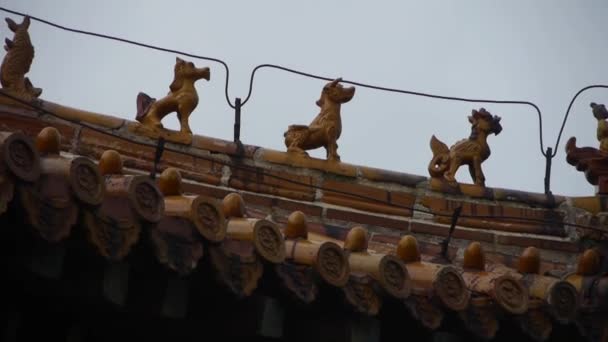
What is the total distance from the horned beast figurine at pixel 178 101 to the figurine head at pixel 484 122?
5.33 feet

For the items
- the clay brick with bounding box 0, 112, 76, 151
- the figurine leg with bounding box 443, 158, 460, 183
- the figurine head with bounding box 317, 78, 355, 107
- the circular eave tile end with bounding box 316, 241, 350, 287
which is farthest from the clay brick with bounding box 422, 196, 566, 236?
the circular eave tile end with bounding box 316, 241, 350, 287

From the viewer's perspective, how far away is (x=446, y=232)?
8.19 meters

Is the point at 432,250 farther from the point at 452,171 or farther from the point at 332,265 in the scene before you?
the point at 332,265

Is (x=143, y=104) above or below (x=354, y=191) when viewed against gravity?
above

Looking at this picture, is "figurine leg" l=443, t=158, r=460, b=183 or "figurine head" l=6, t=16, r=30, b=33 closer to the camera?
"figurine head" l=6, t=16, r=30, b=33

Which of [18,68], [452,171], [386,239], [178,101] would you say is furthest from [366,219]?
[18,68]

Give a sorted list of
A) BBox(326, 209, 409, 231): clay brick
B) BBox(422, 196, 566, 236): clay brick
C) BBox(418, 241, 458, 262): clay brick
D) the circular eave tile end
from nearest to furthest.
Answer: the circular eave tile end < BBox(418, 241, 458, 262): clay brick < BBox(326, 209, 409, 231): clay brick < BBox(422, 196, 566, 236): clay brick

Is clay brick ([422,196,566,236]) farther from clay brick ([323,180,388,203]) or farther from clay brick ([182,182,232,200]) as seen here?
clay brick ([182,182,232,200])

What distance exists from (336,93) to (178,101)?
929 millimetres

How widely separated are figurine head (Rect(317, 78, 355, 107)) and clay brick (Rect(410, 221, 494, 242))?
2.66 ft

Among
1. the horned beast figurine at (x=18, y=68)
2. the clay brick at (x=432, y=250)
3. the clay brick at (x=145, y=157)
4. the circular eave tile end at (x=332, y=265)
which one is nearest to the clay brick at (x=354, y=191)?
the clay brick at (x=432, y=250)

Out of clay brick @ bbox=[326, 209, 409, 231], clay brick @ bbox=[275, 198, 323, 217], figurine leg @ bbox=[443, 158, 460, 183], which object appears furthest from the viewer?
figurine leg @ bbox=[443, 158, 460, 183]

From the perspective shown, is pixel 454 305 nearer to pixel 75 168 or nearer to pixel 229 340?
pixel 229 340

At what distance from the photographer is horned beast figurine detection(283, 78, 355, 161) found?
8.21 metres
